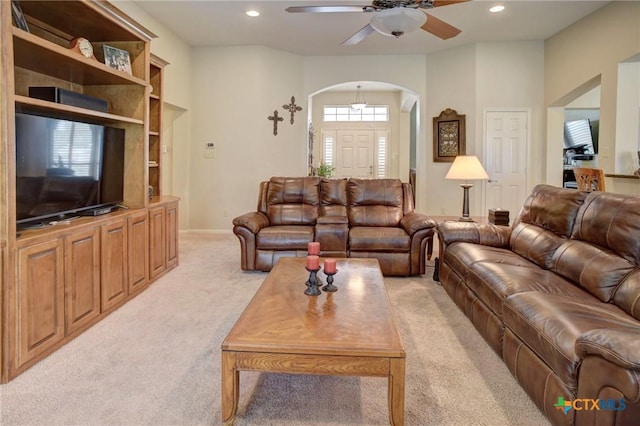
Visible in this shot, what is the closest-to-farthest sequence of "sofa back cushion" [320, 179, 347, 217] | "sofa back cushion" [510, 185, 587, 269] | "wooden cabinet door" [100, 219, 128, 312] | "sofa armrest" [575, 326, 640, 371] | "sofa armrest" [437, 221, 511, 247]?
"sofa armrest" [575, 326, 640, 371], "sofa back cushion" [510, 185, 587, 269], "wooden cabinet door" [100, 219, 128, 312], "sofa armrest" [437, 221, 511, 247], "sofa back cushion" [320, 179, 347, 217]

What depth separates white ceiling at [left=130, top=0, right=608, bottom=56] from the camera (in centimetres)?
482

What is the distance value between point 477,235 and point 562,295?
1350mm

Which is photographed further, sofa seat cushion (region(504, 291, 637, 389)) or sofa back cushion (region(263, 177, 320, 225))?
sofa back cushion (region(263, 177, 320, 225))

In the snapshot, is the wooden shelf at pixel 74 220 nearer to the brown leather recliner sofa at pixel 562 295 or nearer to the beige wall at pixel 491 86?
the brown leather recliner sofa at pixel 562 295

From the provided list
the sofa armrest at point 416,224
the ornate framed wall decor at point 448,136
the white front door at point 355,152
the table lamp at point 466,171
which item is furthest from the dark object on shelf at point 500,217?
the white front door at point 355,152

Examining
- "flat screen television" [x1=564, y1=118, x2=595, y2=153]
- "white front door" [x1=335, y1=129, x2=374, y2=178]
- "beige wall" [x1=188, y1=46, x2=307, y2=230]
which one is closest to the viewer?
"beige wall" [x1=188, y1=46, x2=307, y2=230]

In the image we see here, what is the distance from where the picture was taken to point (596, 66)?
16.6 ft

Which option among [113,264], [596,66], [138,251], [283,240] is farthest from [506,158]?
[113,264]

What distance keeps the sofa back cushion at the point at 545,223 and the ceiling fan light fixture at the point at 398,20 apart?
1.75 meters

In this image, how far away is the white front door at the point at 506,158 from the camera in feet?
20.8

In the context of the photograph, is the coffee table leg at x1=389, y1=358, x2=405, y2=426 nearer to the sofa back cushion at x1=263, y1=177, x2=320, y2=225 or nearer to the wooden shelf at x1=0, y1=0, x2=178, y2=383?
the wooden shelf at x1=0, y1=0, x2=178, y2=383

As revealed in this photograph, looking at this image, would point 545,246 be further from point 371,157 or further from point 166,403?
point 371,157

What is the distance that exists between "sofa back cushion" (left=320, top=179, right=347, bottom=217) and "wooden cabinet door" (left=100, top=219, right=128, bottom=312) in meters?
2.20

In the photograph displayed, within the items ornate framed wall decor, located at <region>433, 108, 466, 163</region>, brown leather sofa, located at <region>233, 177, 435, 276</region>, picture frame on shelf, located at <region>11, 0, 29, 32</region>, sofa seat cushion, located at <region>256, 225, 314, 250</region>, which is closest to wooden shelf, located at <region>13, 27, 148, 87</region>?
picture frame on shelf, located at <region>11, 0, 29, 32</region>
